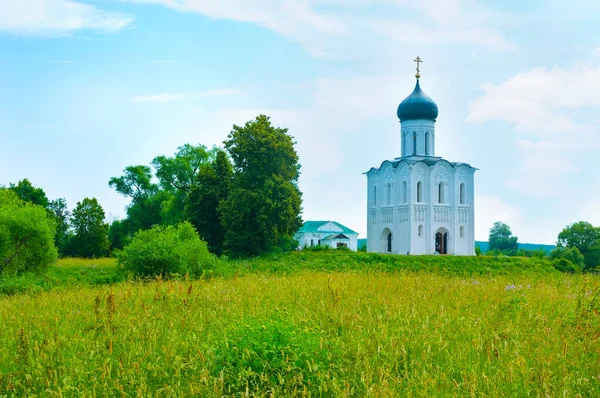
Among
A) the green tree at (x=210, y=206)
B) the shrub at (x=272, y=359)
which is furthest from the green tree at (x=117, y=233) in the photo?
the shrub at (x=272, y=359)

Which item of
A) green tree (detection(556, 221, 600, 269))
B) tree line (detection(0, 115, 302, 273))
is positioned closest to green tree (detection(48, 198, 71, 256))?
tree line (detection(0, 115, 302, 273))

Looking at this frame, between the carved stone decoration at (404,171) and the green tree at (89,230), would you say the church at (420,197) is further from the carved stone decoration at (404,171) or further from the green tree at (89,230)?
the green tree at (89,230)

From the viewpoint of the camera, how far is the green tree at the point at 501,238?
258 ft

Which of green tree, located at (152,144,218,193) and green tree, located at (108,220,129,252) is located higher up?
green tree, located at (152,144,218,193)

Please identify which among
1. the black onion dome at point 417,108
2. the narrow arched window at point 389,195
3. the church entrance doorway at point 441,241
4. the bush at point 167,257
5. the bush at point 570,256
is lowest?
A: the bush at point 167,257

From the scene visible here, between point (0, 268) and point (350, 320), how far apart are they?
83.7 feet

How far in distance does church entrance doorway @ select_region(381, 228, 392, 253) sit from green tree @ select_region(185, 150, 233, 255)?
13.6 metres

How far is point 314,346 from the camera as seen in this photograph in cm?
670

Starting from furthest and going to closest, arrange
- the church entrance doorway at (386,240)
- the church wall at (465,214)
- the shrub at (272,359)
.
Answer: the church entrance doorway at (386,240) → the church wall at (465,214) → the shrub at (272,359)

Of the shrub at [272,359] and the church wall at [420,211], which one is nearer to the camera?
the shrub at [272,359]

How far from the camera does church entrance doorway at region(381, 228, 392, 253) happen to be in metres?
51.8

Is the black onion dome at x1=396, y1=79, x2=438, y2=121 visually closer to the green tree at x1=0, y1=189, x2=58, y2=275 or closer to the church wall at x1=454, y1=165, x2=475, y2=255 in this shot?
the church wall at x1=454, y1=165, x2=475, y2=255

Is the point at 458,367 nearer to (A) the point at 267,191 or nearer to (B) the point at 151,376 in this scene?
(B) the point at 151,376

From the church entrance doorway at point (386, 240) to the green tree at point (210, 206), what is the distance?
13.6m
